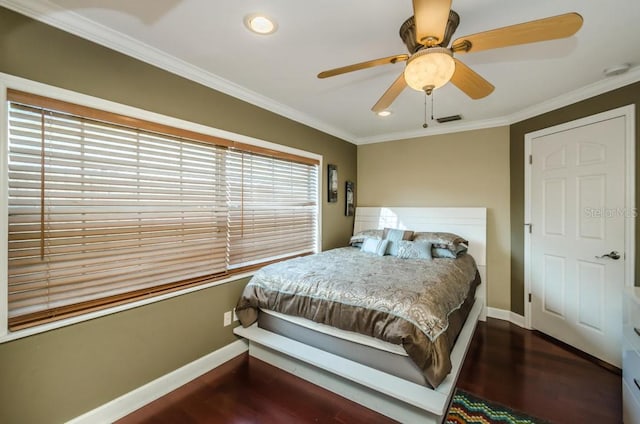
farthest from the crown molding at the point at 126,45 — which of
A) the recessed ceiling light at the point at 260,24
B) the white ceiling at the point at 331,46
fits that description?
the recessed ceiling light at the point at 260,24

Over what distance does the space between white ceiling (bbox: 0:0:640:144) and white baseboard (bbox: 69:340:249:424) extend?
2377 mm

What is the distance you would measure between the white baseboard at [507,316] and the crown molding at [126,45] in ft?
12.0

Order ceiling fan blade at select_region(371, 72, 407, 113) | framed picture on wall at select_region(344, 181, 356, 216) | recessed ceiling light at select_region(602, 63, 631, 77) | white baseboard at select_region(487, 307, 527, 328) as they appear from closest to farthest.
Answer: ceiling fan blade at select_region(371, 72, 407, 113)
recessed ceiling light at select_region(602, 63, 631, 77)
white baseboard at select_region(487, 307, 527, 328)
framed picture on wall at select_region(344, 181, 356, 216)

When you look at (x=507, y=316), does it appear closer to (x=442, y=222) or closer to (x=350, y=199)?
(x=442, y=222)

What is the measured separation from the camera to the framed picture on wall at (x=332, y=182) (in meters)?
3.86

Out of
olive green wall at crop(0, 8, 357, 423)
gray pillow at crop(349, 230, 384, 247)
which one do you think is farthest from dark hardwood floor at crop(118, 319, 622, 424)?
gray pillow at crop(349, 230, 384, 247)

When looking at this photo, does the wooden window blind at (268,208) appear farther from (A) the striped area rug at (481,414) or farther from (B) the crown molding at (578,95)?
(B) the crown molding at (578,95)

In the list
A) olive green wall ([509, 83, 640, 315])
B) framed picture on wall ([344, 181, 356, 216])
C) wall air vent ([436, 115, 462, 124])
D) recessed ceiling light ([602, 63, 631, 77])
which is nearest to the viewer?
recessed ceiling light ([602, 63, 631, 77])

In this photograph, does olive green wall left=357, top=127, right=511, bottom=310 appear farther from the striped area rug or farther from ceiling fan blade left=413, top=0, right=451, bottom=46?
ceiling fan blade left=413, top=0, right=451, bottom=46

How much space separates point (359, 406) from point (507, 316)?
2519 mm

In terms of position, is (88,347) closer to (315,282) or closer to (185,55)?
(315,282)

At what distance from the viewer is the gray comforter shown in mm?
1641

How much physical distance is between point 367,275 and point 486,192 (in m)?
2.28

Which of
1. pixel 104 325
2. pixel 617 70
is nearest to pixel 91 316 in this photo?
pixel 104 325
